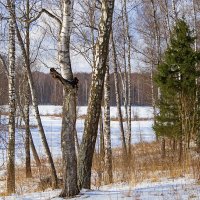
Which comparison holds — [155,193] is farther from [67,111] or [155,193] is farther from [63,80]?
[63,80]

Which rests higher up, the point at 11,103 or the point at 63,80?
the point at 63,80

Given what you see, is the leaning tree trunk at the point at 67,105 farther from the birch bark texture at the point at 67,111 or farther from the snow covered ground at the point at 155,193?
the snow covered ground at the point at 155,193

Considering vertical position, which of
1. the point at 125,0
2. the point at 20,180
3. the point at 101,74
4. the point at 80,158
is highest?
the point at 125,0

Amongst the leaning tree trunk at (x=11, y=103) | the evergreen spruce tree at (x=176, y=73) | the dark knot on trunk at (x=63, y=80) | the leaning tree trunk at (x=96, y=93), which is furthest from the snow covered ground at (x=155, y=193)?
the evergreen spruce tree at (x=176, y=73)

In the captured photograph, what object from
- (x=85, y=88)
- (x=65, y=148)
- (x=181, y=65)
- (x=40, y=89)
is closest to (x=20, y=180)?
(x=181, y=65)

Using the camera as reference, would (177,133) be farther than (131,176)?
Yes

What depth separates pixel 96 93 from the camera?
6309mm

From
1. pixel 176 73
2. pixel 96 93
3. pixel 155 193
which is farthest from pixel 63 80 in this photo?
pixel 176 73

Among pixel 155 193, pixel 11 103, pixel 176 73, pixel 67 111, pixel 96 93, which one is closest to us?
pixel 155 193

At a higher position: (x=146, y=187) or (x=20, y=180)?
(x=146, y=187)

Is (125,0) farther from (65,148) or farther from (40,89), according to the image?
(40,89)

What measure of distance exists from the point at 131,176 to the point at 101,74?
311cm

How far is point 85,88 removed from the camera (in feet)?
261

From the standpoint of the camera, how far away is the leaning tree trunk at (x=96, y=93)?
248 inches
